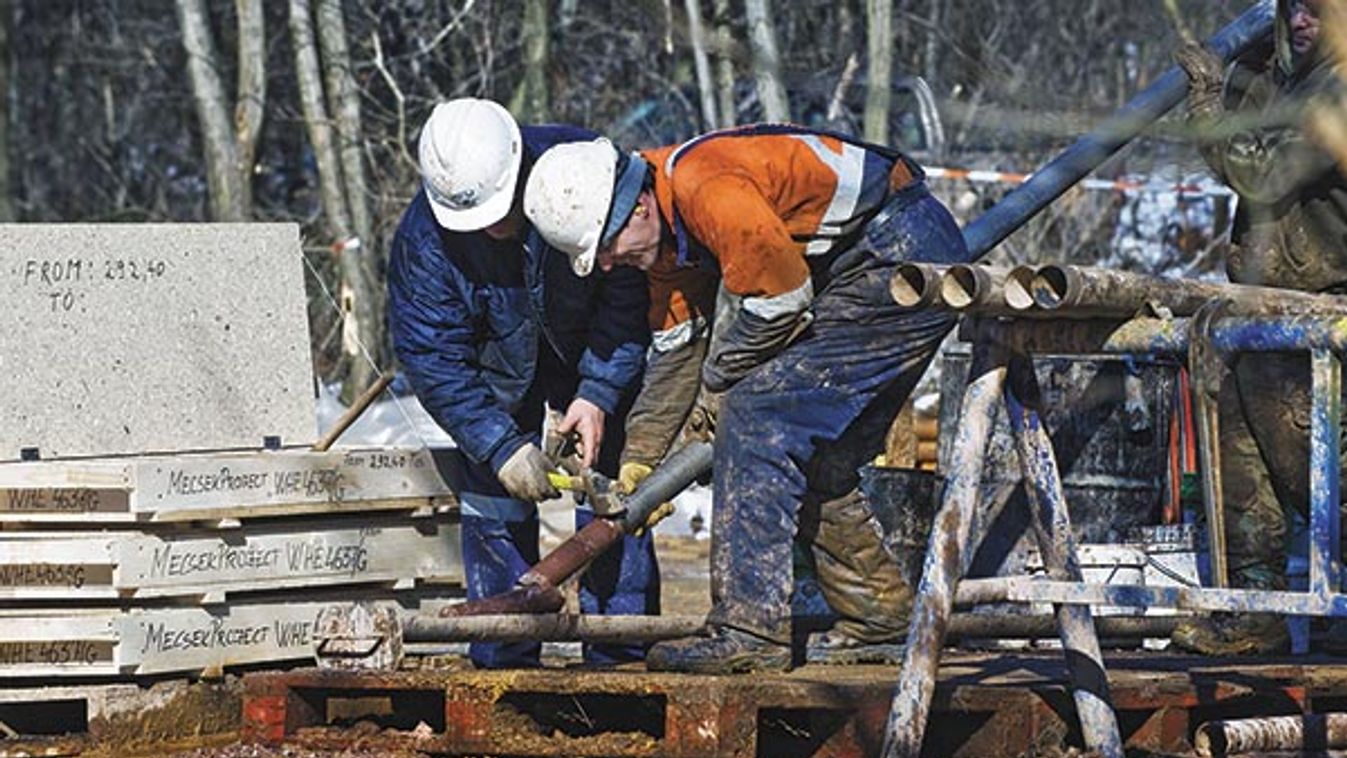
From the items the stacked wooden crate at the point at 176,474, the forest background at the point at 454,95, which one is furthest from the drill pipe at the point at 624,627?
the forest background at the point at 454,95

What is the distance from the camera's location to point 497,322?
758 centimetres

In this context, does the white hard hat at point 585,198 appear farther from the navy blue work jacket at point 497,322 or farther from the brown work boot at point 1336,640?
the brown work boot at point 1336,640

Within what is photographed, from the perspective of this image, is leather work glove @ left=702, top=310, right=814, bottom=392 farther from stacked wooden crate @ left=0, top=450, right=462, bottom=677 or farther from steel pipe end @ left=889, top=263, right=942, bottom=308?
stacked wooden crate @ left=0, top=450, right=462, bottom=677

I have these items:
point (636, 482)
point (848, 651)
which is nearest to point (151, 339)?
point (636, 482)

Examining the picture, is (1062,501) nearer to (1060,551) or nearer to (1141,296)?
(1060,551)

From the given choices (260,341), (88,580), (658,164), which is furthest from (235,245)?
(658,164)

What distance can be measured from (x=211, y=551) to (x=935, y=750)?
2.27 meters

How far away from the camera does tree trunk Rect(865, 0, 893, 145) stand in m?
14.0

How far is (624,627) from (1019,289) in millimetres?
2035

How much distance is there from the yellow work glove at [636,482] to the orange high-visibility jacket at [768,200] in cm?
Result: 75

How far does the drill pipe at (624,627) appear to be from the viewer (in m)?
6.62

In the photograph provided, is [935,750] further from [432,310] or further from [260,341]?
[260,341]

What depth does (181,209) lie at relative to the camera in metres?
21.2

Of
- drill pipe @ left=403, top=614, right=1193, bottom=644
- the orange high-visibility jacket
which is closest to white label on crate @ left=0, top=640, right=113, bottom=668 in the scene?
drill pipe @ left=403, top=614, right=1193, bottom=644
